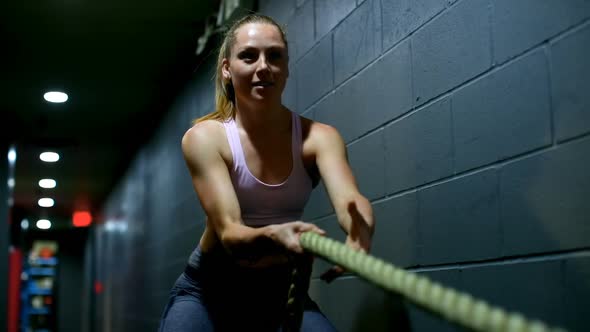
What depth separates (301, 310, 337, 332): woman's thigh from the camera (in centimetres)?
169

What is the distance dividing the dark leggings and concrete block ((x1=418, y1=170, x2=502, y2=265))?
0.43 meters

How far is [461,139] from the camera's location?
188 centimetres

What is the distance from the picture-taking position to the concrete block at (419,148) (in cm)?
196

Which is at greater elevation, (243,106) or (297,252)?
(243,106)

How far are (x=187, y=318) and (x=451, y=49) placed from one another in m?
1.01

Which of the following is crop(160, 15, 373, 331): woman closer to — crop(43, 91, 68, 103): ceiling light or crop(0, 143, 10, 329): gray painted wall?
crop(43, 91, 68, 103): ceiling light

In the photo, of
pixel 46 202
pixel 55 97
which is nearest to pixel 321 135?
pixel 55 97

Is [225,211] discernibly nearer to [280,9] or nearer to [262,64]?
[262,64]

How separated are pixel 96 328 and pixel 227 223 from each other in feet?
45.8

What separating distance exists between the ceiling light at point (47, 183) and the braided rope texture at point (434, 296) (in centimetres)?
1034

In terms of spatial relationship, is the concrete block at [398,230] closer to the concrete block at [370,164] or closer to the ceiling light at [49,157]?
the concrete block at [370,164]

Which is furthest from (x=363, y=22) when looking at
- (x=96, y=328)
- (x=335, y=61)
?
(x=96, y=328)

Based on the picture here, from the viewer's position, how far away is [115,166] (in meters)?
9.85

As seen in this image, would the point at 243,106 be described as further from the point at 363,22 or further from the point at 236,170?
the point at 363,22
